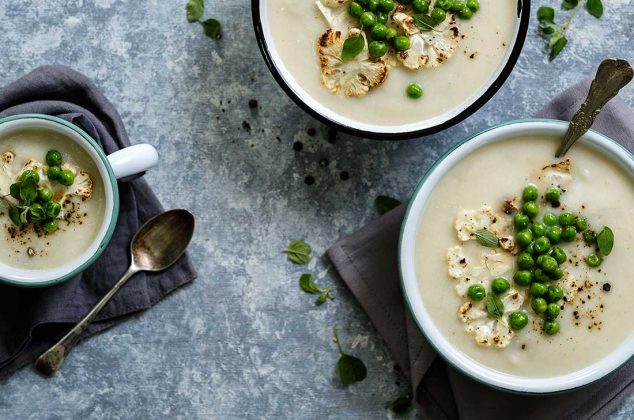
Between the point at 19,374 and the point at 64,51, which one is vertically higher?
the point at 64,51

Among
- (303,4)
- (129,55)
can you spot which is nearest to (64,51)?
(129,55)

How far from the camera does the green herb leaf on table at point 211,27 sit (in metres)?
2.32

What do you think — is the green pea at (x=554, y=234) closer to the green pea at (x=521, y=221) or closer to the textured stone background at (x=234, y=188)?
the green pea at (x=521, y=221)

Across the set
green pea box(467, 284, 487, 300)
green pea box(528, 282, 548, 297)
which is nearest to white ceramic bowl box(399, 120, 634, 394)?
green pea box(467, 284, 487, 300)

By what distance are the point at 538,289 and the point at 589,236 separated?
187mm

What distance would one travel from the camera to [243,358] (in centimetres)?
233

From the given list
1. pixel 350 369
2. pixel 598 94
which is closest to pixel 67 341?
pixel 350 369

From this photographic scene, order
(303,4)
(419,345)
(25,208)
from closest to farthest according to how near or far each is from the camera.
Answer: (25,208) → (303,4) → (419,345)

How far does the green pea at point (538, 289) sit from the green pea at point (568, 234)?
0.42 ft

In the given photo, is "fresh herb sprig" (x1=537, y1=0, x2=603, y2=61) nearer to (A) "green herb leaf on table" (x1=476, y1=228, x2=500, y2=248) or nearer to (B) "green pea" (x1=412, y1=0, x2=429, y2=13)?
(B) "green pea" (x1=412, y1=0, x2=429, y2=13)

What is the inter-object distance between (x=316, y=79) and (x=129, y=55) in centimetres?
61

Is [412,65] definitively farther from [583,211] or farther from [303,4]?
[583,211]

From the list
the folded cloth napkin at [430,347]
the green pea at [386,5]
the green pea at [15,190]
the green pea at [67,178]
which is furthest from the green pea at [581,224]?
the green pea at [15,190]

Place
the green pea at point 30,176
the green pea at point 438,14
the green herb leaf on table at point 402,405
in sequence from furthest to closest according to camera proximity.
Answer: the green herb leaf on table at point 402,405 < the green pea at point 438,14 < the green pea at point 30,176
